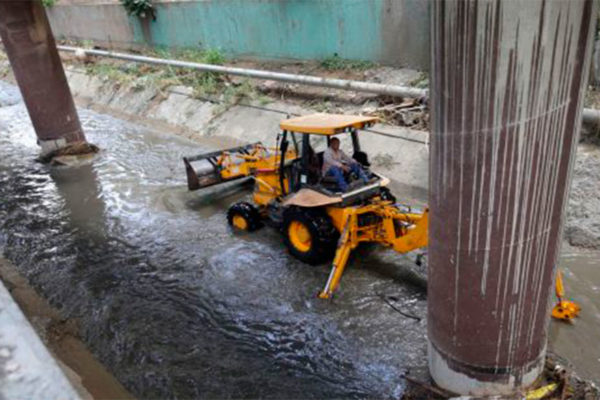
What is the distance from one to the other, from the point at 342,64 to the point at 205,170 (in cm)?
526

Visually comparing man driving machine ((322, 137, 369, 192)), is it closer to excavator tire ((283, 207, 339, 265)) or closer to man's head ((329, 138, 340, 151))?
man's head ((329, 138, 340, 151))

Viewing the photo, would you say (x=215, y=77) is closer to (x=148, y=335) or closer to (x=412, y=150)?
(x=412, y=150)

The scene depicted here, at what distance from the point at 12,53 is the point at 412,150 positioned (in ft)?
32.6

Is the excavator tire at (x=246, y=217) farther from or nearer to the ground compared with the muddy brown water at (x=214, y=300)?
farther from the ground

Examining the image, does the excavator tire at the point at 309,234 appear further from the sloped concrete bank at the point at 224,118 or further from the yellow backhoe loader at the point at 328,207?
the sloped concrete bank at the point at 224,118

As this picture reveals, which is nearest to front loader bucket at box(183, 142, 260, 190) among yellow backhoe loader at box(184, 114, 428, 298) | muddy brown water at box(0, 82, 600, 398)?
muddy brown water at box(0, 82, 600, 398)

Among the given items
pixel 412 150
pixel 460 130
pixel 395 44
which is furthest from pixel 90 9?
pixel 460 130

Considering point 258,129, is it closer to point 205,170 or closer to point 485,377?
Result: point 205,170

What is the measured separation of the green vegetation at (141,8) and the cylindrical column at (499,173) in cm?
1685

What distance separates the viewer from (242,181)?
10023 millimetres

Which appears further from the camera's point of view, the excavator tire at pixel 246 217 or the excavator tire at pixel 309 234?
the excavator tire at pixel 246 217

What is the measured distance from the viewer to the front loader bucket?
873 cm

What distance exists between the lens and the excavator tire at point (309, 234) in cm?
629

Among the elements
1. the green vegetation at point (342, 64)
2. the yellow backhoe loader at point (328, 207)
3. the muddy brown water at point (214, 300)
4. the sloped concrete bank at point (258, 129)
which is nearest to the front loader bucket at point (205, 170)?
the muddy brown water at point (214, 300)
